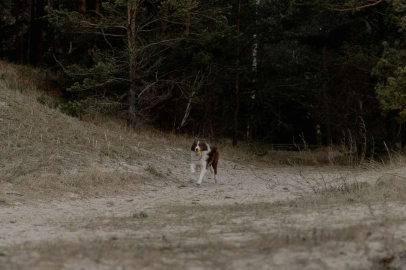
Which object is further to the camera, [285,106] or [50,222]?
[285,106]

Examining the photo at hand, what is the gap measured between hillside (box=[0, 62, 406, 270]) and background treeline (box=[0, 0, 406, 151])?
4.21 meters

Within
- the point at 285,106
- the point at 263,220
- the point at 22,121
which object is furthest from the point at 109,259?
the point at 285,106

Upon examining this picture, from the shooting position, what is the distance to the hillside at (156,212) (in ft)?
13.8

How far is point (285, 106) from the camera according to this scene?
3703 cm

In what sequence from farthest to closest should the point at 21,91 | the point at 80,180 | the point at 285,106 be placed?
the point at 285,106
the point at 21,91
the point at 80,180

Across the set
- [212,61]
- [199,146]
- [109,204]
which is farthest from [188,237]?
[212,61]

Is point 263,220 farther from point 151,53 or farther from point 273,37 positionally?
point 273,37

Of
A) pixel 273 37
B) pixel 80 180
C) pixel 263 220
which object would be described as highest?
pixel 273 37

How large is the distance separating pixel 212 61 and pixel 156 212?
17104 mm

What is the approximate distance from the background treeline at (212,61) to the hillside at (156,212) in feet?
13.8

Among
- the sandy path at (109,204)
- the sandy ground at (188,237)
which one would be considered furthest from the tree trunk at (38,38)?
the sandy ground at (188,237)

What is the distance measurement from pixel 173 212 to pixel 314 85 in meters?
19.8

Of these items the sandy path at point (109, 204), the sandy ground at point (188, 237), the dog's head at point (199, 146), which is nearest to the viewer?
the sandy ground at point (188, 237)

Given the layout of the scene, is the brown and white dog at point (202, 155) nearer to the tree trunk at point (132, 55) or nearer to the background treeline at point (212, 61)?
the background treeline at point (212, 61)
